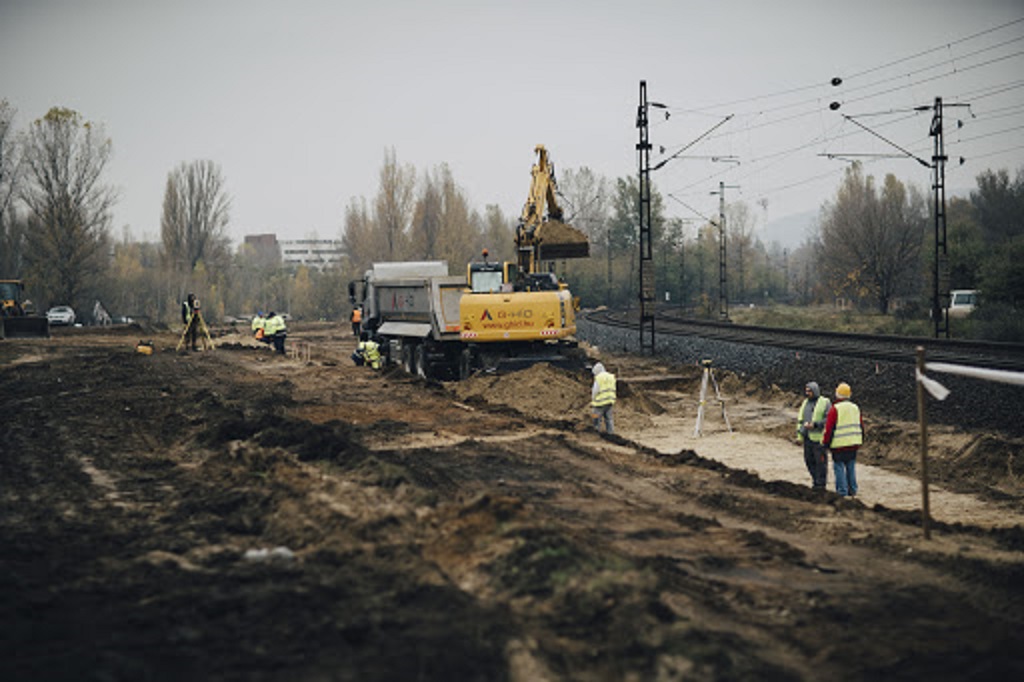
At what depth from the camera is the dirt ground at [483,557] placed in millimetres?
6086

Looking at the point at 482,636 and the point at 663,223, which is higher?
the point at 663,223

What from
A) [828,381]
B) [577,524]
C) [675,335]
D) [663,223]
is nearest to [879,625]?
[577,524]

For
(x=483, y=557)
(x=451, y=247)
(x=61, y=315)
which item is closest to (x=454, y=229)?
(x=451, y=247)

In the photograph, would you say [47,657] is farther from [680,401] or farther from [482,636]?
[680,401]

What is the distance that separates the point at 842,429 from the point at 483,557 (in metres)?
6.65

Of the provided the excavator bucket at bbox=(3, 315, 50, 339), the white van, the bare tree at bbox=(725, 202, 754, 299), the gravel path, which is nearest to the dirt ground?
the gravel path

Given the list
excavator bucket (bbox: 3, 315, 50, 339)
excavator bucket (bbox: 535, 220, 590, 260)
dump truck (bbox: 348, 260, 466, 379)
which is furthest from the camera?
excavator bucket (bbox: 3, 315, 50, 339)

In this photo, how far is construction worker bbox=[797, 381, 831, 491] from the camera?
43.4ft

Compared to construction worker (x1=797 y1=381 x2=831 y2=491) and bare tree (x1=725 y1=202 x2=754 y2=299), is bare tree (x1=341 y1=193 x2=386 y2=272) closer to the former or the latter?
bare tree (x1=725 y1=202 x2=754 y2=299)

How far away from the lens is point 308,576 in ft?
25.2

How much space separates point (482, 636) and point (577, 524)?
12.0 feet

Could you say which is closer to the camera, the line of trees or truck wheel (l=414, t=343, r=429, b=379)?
truck wheel (l=414, t=343, r=429, b=379)

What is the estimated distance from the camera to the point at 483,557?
311 inches

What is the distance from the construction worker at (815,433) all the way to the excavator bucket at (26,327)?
4037 centimetres
